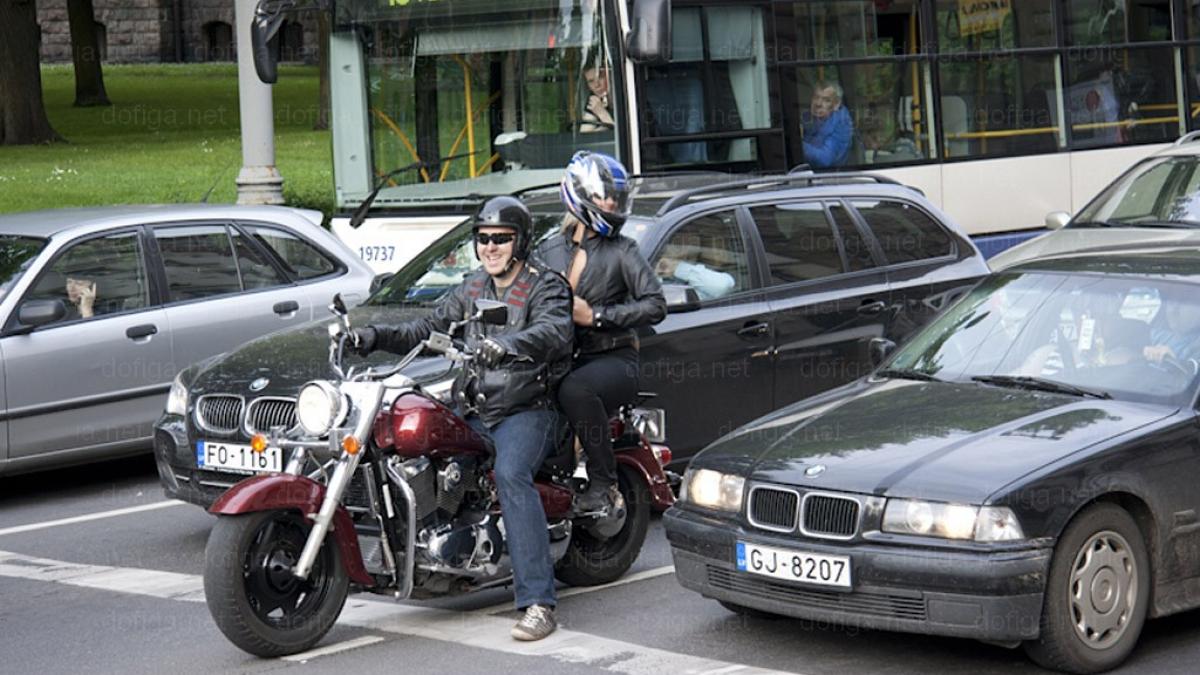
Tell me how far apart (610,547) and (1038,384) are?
191cm

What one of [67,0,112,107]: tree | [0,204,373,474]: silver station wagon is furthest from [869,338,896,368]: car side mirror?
[67,0,112,107]: tree

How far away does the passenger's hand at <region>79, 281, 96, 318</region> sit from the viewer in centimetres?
1089

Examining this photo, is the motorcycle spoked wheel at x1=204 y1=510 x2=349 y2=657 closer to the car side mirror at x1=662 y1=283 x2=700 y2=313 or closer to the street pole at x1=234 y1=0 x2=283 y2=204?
the car side mirror at x1=662 y1=283 x2=700 y2=313

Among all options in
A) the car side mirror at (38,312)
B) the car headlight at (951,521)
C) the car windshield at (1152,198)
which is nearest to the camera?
the car headlight at (951,521)

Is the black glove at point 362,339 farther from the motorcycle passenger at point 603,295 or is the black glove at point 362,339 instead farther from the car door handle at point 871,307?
the car door handle at point 871,307

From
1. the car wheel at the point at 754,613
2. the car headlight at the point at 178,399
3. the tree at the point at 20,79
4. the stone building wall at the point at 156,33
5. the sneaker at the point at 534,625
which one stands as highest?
the stone building wall at the point at 156,33

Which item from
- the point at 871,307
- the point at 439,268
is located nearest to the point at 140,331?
the point at 439,268

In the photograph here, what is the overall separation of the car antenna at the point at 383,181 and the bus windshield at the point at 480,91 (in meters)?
0.02

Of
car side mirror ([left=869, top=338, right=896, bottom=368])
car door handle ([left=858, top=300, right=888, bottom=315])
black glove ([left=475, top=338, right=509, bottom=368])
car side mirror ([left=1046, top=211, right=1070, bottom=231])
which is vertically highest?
car side mirror ([left=1046, top=211, right=1070, bottom=231])

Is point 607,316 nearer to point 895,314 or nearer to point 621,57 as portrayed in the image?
point 895,314

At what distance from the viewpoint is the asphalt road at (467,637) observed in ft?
22.5

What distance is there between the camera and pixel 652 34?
12445 mm

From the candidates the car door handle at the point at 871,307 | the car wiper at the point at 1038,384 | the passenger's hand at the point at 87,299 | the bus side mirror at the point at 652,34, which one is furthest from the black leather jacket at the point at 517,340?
the bus side mirror at the point at 652,34

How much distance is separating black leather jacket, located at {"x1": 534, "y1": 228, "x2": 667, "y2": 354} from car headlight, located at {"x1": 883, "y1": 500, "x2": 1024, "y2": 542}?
1.61m
